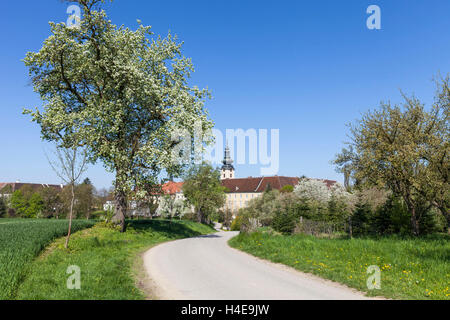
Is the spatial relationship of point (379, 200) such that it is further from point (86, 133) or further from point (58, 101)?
point (58, 101)

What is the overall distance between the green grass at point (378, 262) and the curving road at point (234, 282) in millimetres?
750

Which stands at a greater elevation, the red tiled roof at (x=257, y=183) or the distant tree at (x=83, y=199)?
the red tiled roof at (x=257, y=183)

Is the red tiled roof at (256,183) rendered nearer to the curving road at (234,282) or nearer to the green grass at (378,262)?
the green grass at (378,262)

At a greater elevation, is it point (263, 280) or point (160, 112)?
point (160, 112)

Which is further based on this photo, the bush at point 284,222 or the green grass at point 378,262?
the bush at point 284,222

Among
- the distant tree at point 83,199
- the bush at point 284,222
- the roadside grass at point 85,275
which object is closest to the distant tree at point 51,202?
the distant tree at point 83,199

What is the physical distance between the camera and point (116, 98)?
21906mm

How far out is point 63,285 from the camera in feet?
27.4

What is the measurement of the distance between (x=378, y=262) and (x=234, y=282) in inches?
231

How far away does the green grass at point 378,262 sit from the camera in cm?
867

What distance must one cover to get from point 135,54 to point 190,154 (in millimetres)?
8051
